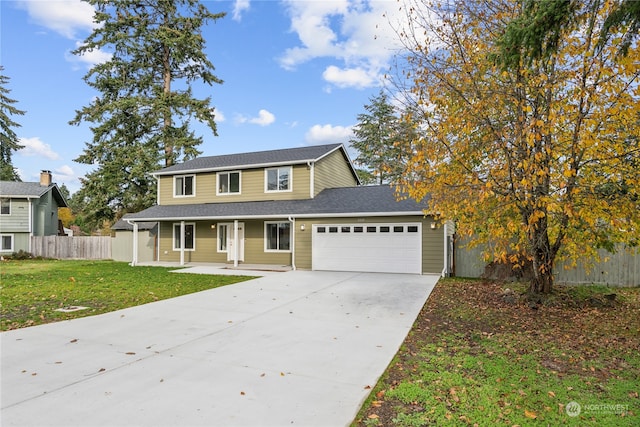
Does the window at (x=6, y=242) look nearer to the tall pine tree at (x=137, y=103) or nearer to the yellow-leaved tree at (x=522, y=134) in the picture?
the tall pine tree at (x=137, y=103)

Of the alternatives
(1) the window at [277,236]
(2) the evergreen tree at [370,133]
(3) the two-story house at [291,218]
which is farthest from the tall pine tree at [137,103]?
(1) the window at [277,236]

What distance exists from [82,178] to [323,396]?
28.4 metres

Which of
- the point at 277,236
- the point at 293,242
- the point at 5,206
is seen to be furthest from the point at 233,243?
the point at 5,206

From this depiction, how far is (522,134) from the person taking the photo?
6.12 m

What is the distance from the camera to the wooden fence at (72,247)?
71.3 feet

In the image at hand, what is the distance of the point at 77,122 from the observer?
26.4 meters

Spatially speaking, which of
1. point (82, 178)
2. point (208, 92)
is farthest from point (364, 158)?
point (82, 178)

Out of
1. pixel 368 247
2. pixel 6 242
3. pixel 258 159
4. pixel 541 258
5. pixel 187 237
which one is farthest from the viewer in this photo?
pixel 6 242

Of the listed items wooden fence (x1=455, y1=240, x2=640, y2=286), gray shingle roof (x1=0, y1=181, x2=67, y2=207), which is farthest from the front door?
gray shingle roof (x1=0, y1=181, x2=67, y2=207)

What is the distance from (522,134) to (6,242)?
1156 inches

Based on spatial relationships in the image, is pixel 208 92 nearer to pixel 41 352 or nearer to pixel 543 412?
pixel 41 352

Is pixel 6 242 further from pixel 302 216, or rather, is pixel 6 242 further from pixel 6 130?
pixel 302 216

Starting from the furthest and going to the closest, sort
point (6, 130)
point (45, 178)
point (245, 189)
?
point (6, 130) < point (45, 178) < point (245, 189)

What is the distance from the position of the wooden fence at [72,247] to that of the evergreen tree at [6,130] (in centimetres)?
1676
